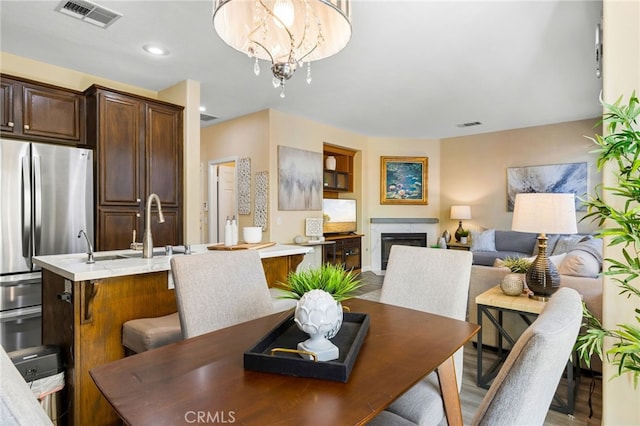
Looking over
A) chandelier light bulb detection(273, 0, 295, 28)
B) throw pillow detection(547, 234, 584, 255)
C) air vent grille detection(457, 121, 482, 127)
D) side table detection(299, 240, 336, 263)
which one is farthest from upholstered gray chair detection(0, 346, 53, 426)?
air vent grille detection(457, 121, 482, 127)

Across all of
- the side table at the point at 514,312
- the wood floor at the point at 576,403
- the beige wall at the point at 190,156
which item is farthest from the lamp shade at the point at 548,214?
the beige wall at the point at 190,156

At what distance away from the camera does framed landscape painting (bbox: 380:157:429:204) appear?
717cm

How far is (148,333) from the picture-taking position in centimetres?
174

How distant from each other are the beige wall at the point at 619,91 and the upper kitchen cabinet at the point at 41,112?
418 centimetres

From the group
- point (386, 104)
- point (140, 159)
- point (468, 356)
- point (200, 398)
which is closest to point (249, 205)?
point (140, 159)

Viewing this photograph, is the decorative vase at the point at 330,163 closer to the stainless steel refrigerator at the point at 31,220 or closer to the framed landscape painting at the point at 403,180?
the framed landscape painting at the point at 403,180

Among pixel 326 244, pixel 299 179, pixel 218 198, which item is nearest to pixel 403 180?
pixel 326 244

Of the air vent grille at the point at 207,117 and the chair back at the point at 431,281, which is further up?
the air vent grille at the point at 207,117

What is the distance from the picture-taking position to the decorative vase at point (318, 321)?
97 centimetres

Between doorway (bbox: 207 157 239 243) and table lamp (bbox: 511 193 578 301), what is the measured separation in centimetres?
465

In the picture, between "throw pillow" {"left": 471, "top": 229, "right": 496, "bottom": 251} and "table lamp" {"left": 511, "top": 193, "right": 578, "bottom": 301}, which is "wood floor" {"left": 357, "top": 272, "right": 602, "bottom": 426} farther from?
"throw pillow" {"left": 471, "top": 229, "right": 496, "bottom": 251}

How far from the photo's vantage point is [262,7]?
1673 mm

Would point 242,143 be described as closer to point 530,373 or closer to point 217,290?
point 217,290

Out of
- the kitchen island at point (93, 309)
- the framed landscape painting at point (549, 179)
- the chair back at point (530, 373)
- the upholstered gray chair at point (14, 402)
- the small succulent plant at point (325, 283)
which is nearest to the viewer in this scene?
the upholstered gray chair at point (14, 402)
